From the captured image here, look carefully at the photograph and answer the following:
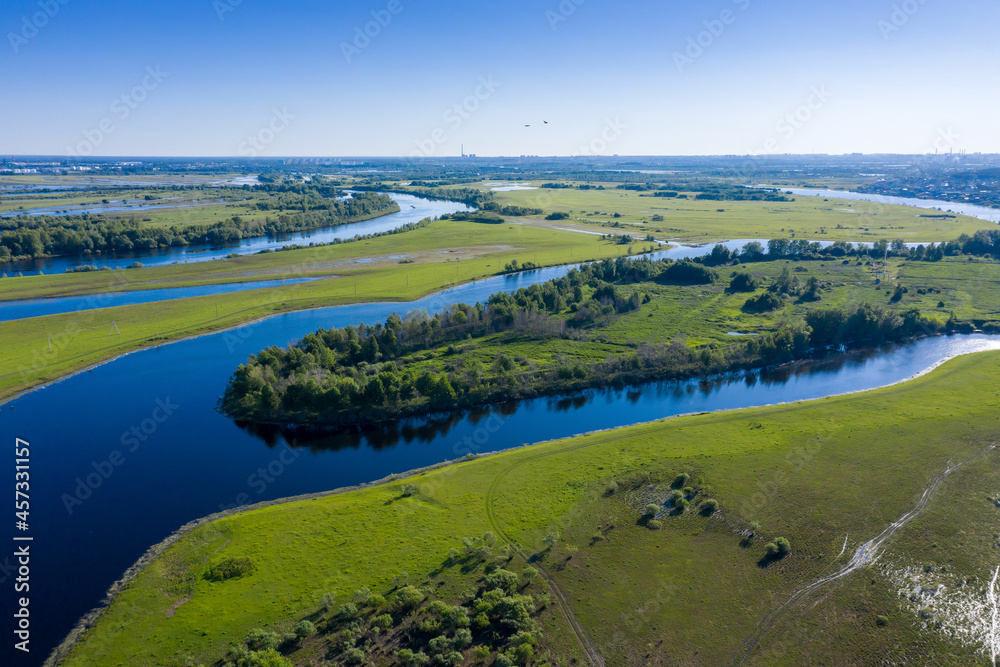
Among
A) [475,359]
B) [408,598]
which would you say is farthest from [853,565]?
[475,359]

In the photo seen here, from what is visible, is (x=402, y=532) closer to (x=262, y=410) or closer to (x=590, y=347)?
(x=262, y=410)

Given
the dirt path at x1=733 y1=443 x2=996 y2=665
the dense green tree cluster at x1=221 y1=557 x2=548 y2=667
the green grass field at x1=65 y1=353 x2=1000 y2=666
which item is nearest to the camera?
the dense green tree cluster at x1=221 y1=557 x2=548 y2=667

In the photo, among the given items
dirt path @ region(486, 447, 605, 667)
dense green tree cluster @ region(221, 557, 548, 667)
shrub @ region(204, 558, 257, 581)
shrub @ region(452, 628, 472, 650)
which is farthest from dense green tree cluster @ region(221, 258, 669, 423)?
shrub @ region(452, 628, 472, 650)

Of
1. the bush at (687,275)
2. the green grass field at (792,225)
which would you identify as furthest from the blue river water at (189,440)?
the green grass field at (792,225)

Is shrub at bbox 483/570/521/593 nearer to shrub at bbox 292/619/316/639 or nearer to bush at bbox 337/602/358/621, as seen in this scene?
bush at bbox 337/602/358/621

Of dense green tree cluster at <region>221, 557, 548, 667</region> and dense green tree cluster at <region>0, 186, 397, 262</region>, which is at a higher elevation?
dense green tree cluster at <region>0, 186, 397, 262</region>
